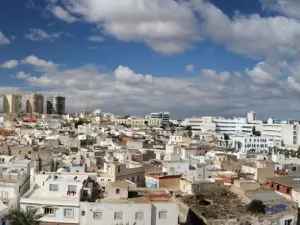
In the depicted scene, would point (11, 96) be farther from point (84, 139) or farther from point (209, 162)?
point (209, 162)

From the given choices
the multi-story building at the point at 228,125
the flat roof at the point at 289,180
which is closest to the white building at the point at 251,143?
the multi-story building at the point at 228,125

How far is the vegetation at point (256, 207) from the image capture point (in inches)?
1227

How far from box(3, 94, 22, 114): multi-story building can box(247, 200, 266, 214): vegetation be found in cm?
17868

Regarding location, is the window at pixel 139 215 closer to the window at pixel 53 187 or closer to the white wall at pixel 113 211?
the white wall at pixel 113 211

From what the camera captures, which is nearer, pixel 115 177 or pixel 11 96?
pixel 115 177

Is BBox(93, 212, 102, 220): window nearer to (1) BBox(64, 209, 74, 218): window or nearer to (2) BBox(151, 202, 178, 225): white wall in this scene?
(1) BBox(64, 209, 74, 218): window

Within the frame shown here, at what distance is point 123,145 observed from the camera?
7219cm

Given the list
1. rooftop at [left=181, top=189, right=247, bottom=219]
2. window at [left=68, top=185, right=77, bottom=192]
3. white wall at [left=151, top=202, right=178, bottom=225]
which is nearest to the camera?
white wall at [left=151, top=202, right=178, bottom=225]

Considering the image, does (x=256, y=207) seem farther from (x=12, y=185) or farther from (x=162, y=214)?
→ (x=12, y=185)

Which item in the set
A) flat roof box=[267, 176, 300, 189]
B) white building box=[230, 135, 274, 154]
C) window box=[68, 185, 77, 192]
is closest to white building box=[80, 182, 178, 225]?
window box=[68, 185, 77, 192]

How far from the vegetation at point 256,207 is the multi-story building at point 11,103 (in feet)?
586

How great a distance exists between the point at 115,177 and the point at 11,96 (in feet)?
557

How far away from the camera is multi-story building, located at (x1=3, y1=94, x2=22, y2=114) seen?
19650 centimetres

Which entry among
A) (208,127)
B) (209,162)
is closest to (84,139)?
(209,162)
